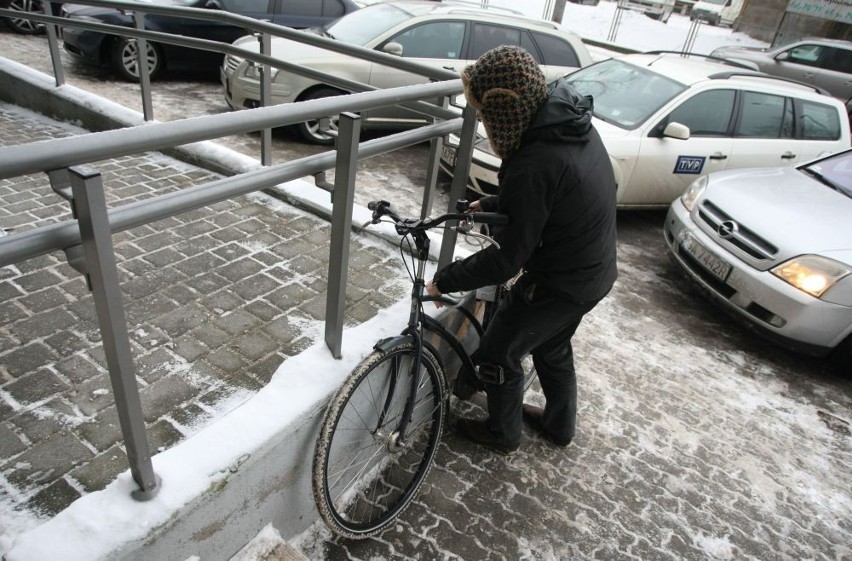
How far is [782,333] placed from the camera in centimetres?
435

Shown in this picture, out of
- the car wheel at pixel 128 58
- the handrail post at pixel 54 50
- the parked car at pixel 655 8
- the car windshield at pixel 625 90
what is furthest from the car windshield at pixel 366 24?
the parked car at pixel 655 8

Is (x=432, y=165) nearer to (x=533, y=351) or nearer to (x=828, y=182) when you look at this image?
(x=533, y=351)

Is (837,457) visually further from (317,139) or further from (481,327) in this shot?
(317,139)

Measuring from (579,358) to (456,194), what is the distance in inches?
68.6

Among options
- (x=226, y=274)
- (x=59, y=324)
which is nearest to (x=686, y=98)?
(x=226, y=274)

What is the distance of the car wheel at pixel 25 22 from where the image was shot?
32.0 feet

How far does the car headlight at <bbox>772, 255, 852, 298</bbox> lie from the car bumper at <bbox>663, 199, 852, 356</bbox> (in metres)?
0.06

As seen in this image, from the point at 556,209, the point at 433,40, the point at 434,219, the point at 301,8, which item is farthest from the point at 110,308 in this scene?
the point at 301,8

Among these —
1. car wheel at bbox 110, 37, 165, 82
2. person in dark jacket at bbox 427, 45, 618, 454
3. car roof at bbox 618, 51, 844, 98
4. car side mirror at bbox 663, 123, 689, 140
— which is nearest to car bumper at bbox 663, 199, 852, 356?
car side mirror at bbox 663, 123, 689, 140

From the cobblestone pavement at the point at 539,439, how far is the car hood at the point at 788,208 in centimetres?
103

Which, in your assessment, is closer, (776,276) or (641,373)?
(641,373)

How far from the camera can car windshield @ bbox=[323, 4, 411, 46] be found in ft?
23.7

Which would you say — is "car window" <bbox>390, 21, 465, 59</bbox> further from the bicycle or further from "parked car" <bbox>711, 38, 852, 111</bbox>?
"parked car" <bbox>711, 38, 852, 111</bbox>

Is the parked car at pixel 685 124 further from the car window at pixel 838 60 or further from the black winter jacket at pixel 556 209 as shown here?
the car window at pixel 838 60
